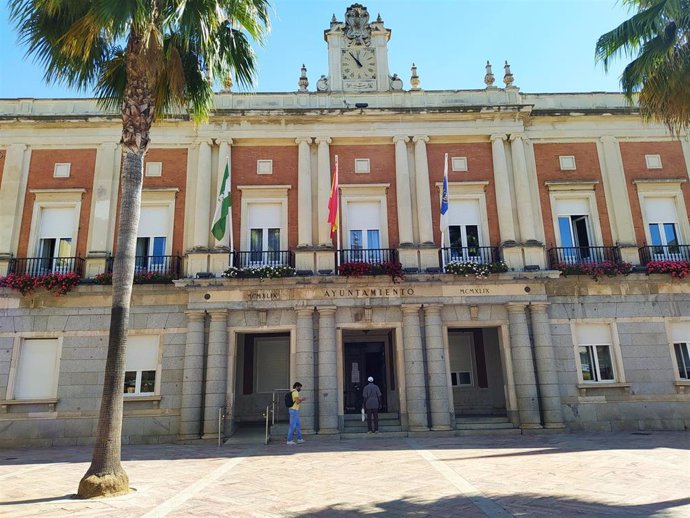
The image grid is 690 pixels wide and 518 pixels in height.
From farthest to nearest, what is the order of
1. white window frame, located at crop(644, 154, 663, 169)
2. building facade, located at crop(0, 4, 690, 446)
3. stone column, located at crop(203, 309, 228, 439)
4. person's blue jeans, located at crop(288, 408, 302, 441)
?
white window frame, located at crop(644, 154, 663, 169) < building facade, located at crop(0, 4, 690, 446) < stone column, located at crop(203, 309, 228, 439) < person's blue jeans, located at crop(288, 408, 302, 441)

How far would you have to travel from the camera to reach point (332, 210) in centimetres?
1584

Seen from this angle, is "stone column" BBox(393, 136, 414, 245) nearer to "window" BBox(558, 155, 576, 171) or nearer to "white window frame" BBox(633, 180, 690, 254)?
"window" BBox(558, 155, 576, 171)

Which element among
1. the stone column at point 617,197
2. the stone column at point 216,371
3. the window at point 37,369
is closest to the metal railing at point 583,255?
the stone column at point 617,197

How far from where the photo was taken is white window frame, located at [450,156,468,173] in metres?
18.0

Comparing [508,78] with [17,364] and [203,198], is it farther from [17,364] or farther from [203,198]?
[17,364]

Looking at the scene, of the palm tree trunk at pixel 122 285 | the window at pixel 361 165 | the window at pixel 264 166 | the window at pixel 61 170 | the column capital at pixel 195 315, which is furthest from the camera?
the window at pixel 361 165

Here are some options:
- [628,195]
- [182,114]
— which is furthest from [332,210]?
[628,195]

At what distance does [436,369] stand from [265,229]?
24.6 ft

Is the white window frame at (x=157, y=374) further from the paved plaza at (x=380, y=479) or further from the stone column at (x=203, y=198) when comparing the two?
the stone column at (x=203, y=198)

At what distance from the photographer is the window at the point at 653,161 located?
60.0 ft

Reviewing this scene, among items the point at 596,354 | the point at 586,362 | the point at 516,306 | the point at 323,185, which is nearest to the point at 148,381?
the point at 323,185

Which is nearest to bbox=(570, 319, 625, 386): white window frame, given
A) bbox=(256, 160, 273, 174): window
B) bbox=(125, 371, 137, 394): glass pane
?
bbox=(256, 160, 273, 174): window

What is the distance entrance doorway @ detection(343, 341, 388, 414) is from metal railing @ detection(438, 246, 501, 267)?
4.50 meters

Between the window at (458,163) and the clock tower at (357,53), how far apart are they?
382 centimetres
